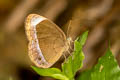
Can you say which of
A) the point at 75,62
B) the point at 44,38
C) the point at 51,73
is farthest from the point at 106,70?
the point at 44,38

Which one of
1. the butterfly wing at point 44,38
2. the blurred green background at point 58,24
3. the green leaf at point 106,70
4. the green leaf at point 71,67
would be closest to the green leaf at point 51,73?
the green leaf at point 71,67

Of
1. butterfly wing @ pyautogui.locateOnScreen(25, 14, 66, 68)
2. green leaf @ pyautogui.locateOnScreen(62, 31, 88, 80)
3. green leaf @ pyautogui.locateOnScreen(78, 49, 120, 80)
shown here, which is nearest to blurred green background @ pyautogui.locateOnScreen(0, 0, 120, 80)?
butterfly wing @ pyautogui.locateOnScreen(25, 14, 66, 68)

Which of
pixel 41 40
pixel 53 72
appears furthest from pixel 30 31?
pixel 53 72

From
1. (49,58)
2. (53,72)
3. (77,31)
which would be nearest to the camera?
(53,72)

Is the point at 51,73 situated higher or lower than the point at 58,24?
higher

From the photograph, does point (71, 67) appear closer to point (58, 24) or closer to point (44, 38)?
point (44, 38)

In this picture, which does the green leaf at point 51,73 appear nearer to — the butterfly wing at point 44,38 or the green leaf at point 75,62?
the green leaf at point 75,62

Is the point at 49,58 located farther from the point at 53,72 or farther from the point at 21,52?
the point at 21,52
